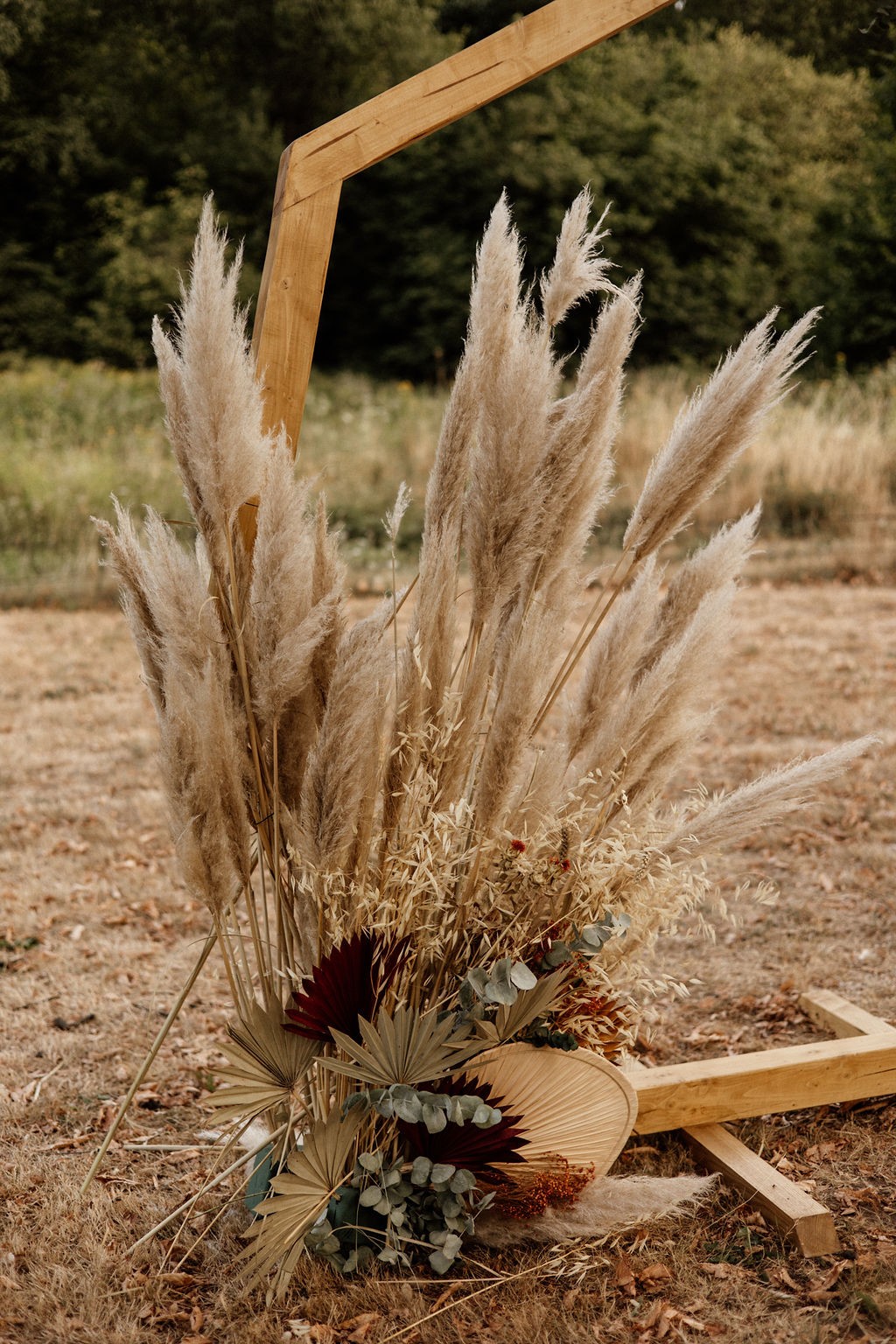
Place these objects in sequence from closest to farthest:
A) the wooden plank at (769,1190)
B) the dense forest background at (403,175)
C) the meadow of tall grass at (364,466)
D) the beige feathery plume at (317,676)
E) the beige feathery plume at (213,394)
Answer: the beige feathery plume at (213,394) < the beige feathery plume at (317,676) < the wooden plank at (769,1190) < the meadow of tall grass at (364,466) < the dense forest background at (403,175)

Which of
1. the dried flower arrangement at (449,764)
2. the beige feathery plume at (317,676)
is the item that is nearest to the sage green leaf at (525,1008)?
the dried flower arrangement at (449,764)

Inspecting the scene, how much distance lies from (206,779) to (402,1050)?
1.64 ft

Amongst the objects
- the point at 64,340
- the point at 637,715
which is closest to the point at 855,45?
the point at 637,715

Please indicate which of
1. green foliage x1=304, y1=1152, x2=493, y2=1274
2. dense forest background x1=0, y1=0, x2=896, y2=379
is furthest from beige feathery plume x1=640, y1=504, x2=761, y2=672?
dense forest background x1=0, y1=0, x2=896, y2=379

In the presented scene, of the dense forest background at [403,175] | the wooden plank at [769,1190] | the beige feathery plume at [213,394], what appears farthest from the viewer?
the dense forest background at [403,175]

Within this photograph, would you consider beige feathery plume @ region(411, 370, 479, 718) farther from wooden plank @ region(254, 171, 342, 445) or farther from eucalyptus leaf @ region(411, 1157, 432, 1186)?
eucalyptus leaf @ region(411, 1157, 432, 1186)

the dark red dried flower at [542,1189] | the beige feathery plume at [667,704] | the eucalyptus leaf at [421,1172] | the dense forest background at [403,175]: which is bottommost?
the dark red dried flower at [542,1189]

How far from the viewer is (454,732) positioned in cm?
180

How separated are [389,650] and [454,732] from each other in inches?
6.6

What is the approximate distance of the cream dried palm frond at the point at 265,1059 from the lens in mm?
1819

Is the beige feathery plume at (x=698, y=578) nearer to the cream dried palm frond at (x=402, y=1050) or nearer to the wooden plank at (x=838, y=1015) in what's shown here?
the cream dried palm frond at (x=402, y=1050)

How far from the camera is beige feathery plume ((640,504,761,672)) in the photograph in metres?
1.93

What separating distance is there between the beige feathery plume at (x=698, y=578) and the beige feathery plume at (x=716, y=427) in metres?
0.12

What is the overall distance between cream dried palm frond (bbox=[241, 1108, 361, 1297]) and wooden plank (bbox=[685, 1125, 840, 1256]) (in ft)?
2.56
